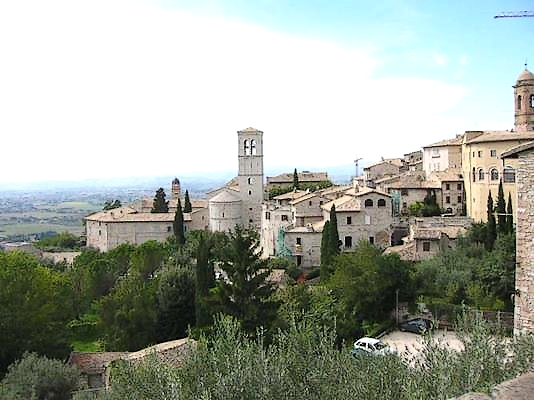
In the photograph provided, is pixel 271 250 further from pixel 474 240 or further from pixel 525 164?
pixel 525 164

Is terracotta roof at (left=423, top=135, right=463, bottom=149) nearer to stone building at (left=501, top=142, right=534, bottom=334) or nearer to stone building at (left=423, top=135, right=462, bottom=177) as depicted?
stone building at (left=423, top=135, right=462, bottom=177)

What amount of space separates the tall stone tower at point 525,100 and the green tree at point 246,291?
32.4 metres

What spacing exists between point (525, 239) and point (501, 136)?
104 ft

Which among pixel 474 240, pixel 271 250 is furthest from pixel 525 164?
pixel 271 250

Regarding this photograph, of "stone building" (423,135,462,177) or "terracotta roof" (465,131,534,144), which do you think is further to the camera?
"stone building" (423,135,462,177)

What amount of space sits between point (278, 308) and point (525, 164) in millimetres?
11759

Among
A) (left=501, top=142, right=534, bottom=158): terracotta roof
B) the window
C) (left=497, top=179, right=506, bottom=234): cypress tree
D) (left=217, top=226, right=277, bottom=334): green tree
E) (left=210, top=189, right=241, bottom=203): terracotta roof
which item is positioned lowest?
(left=217, top=226, right=277, bottom=334): green tree

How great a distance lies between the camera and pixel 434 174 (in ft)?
145

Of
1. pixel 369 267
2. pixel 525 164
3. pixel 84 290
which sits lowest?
pixel 84 290

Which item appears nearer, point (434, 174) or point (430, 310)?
point (430, 310)

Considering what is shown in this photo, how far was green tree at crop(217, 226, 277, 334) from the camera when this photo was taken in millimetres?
18094

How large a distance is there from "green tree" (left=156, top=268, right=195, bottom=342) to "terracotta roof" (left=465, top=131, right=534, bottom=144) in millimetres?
23069

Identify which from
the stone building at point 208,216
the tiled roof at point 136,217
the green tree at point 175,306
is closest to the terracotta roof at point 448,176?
the stone building at point 208,216

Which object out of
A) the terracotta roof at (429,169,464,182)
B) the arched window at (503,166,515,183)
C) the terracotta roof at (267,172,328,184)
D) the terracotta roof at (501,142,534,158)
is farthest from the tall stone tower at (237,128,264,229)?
the terracotta roof at (501,142,534,158)
